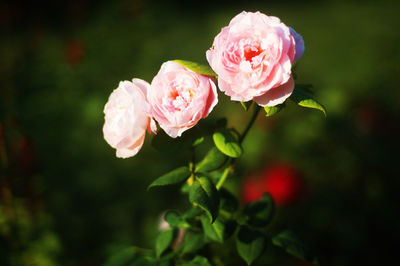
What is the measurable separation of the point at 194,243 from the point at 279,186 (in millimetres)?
875

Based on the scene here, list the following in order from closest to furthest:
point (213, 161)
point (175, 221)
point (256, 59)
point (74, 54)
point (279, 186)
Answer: point (256, 59) < point (213, 161) < point (175, 221) < point (279, 186) < point (74, 54)

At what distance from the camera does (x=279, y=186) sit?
179 cm

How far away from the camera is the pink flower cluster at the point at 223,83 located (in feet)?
2.56

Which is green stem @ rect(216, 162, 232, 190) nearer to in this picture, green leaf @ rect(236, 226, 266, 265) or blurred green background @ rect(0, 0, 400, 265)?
green leaf @ rect(236, 226, 266, 265)

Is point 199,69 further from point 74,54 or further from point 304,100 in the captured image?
point 74,54

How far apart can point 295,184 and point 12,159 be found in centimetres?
135

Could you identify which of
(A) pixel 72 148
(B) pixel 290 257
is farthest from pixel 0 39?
(B) pixel 290 257

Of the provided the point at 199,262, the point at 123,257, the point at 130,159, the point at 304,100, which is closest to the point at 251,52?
the point at 304,100

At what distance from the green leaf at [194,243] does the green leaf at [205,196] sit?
8.0 inches

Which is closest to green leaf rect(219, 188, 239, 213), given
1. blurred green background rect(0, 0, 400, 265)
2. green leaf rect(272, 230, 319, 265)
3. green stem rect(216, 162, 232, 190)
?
green stem rect(216, 162, 232, 190)

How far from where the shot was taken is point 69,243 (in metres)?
2.02

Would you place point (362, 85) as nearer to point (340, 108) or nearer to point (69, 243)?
point (340, 108)

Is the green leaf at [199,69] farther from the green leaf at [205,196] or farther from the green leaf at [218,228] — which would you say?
the green leaf at [218,228]

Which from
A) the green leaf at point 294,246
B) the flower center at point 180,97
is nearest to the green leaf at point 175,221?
the green leaf at point 294,246
